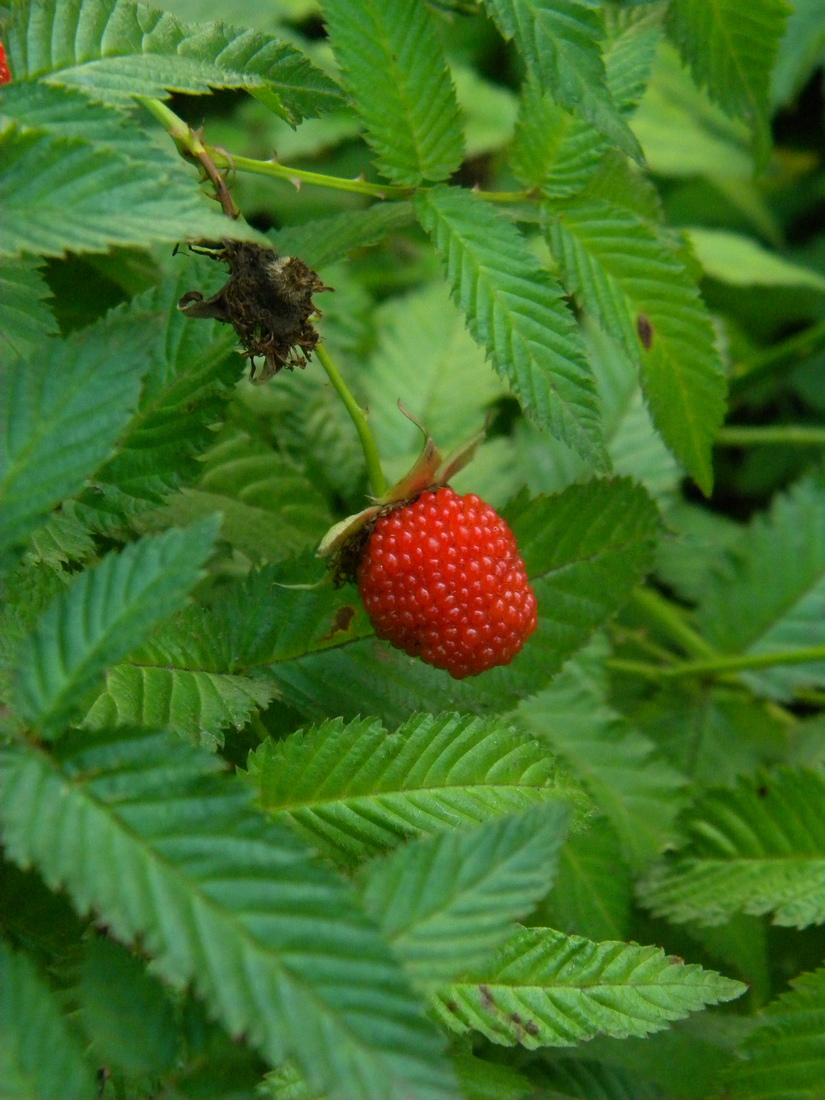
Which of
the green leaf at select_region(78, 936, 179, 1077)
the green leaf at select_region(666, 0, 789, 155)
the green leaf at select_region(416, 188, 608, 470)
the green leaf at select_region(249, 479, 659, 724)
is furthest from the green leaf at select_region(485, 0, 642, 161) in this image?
the green leaf at select_region(78, 936, 179, 1077)

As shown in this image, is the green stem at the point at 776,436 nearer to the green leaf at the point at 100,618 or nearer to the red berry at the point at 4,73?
the red berry at the point at 4,73

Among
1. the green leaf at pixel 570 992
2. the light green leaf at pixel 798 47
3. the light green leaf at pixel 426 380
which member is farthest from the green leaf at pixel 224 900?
the light green leaf at pixel 798 47

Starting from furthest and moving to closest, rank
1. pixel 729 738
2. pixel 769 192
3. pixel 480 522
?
pixel 769 192 < pixel 729 738 < pixel 480 522

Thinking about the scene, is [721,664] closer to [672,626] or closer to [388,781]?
[672,626]

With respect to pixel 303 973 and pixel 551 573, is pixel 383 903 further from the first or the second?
pixel 551 573

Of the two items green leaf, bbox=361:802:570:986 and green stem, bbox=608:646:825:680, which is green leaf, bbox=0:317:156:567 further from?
green stem, bbox=608:646:825:680

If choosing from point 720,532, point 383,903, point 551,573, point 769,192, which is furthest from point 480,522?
point 769,192

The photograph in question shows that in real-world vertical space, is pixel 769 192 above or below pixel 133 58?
below
